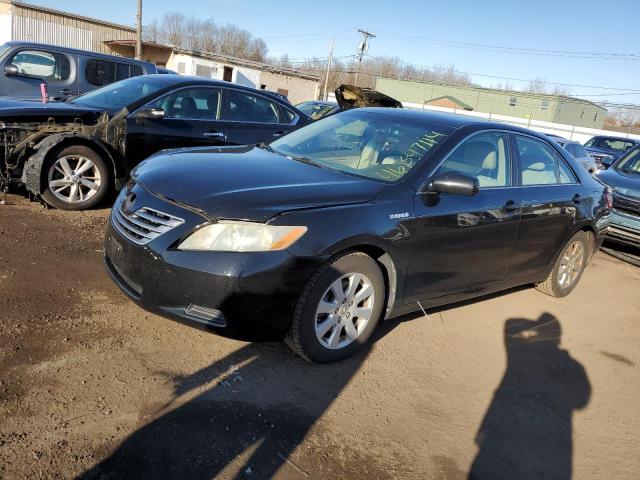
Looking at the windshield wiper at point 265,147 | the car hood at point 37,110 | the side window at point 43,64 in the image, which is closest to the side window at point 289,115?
the car hood at point 37,110

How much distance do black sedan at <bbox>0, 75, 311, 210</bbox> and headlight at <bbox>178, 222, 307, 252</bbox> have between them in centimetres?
349

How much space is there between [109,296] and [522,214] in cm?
343

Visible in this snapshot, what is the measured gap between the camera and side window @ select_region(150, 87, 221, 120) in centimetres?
654

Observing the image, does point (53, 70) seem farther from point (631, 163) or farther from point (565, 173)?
point (631, 163)

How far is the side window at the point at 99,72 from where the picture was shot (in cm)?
952

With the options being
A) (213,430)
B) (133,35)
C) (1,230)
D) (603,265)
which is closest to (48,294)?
(1,230)

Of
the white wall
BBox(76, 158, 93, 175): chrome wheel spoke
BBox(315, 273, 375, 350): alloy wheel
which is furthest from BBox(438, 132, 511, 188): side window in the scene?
the white wall

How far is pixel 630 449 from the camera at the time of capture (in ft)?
10.4

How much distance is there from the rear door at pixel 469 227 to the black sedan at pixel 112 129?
11.7 ft

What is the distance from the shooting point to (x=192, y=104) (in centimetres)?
672

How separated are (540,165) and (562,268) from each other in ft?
4.05

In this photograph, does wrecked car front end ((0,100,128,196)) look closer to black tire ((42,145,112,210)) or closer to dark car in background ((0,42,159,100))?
black tire ((42,145,112,210))

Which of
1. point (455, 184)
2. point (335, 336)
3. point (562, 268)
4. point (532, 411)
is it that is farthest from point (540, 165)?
point (335, 336)

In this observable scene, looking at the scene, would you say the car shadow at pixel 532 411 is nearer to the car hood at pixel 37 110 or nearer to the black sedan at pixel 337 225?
the black sedan at pixel 337 225
